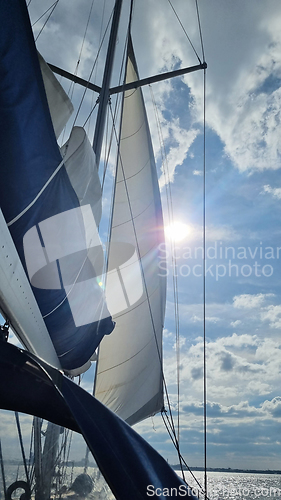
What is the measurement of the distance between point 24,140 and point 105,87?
4.33 metres

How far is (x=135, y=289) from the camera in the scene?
280 inches

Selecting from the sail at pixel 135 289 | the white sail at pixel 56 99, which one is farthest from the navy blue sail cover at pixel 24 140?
the sail at pixel 135 289

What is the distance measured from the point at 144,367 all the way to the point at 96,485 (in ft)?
19.6

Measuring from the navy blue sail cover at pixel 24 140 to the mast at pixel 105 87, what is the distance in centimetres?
251

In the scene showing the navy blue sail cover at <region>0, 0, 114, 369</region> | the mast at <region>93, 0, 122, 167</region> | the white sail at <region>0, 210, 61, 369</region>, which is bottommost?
the white sail at <region>0, 210, 61, 369</region>

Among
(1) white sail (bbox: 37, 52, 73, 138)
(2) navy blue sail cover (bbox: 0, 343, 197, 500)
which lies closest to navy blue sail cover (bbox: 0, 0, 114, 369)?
(2) navy blue sail cover (bbox: 0, 343, 197, 500)

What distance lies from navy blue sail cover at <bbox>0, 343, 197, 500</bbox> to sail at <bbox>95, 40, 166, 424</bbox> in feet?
14.4

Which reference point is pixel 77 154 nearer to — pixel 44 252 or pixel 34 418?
pixel 44 252

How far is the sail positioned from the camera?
6863mm

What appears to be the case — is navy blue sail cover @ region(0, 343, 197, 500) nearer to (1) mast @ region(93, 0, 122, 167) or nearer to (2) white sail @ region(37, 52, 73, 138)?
(2) white sail @ region(37, 52, 73, 138)

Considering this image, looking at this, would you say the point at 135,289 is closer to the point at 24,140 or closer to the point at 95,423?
the point at 24,140

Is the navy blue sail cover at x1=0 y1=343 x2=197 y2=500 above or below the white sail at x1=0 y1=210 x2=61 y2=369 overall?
below

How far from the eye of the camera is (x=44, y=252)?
2207 mm

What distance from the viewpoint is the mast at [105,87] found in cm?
493
